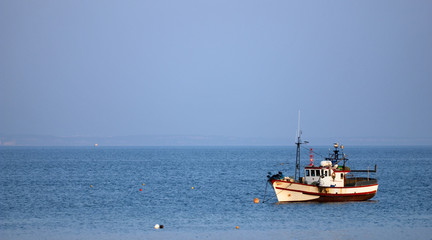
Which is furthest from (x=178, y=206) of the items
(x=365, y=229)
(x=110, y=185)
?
(x=110, y=185)

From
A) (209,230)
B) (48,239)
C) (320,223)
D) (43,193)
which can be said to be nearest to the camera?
(48,239)

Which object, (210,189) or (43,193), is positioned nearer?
(43,193)

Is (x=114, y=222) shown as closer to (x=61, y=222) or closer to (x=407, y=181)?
(x=61, y=222)

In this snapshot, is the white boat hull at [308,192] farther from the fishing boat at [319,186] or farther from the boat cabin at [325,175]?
the boat cabin at [325,175]

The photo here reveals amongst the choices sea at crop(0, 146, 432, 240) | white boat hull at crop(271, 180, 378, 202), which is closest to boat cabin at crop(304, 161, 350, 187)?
white boat hull at crop(271, 180, 378, 202)

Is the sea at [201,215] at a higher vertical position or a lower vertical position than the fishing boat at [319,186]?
lower

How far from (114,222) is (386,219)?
25.6m

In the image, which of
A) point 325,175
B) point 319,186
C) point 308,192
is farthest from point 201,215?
point 325,175

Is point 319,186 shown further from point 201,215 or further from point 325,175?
point 201,215

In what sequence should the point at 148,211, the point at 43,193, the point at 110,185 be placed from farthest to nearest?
the point at 110,185, the point at 43,193, the point at 148,211

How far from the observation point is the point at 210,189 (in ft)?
308

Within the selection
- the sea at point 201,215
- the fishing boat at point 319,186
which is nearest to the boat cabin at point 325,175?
the fishing boat at point 319,186

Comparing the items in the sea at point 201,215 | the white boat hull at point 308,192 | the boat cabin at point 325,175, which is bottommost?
the sea at point 201,215

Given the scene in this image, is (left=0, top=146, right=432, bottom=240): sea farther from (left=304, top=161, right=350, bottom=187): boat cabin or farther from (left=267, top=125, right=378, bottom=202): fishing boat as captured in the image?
(left=304, top=161, right=350, bottom=187): boat cabin
